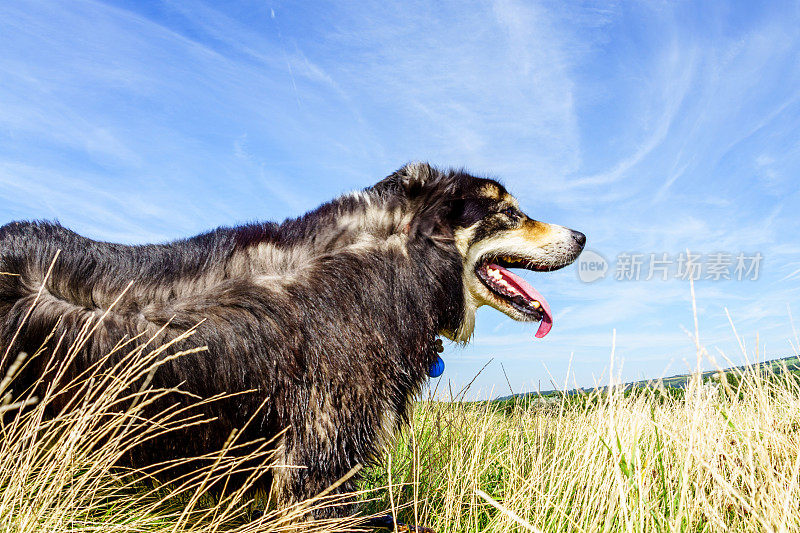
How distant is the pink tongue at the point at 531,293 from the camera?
13.6 ft

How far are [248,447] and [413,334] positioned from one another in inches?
45.7

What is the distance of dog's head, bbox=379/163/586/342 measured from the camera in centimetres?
379

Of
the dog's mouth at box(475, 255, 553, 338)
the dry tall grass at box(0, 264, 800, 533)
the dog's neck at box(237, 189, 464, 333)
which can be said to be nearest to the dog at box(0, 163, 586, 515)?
the dog's neck at box(237, 189, 464, 333)

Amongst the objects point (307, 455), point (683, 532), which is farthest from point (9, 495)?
point (683, 532)

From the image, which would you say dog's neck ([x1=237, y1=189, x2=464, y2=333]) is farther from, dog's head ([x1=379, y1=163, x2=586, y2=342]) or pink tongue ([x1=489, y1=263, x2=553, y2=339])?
pink tongue ([x1=489, y1=263, x2=553, y2=339])

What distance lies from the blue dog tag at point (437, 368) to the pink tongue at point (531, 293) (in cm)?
78

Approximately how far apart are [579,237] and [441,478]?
2.20 metres

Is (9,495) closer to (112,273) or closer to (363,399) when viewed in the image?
(112,273)

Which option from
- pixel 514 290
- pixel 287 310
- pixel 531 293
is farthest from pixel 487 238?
pixel 287 310

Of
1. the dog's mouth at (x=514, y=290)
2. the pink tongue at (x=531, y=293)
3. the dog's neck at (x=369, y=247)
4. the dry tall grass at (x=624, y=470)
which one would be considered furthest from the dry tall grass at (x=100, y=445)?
the pink tongue at (x=531, y=293)

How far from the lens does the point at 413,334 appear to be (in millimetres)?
3559

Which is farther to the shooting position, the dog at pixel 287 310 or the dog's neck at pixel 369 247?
the dog's neck at pixel 369 247

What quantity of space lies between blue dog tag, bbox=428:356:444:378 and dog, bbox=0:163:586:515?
11 cm

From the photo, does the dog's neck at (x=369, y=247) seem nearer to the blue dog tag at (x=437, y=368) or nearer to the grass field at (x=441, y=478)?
the blue dog tag at (x=437, y=368)
